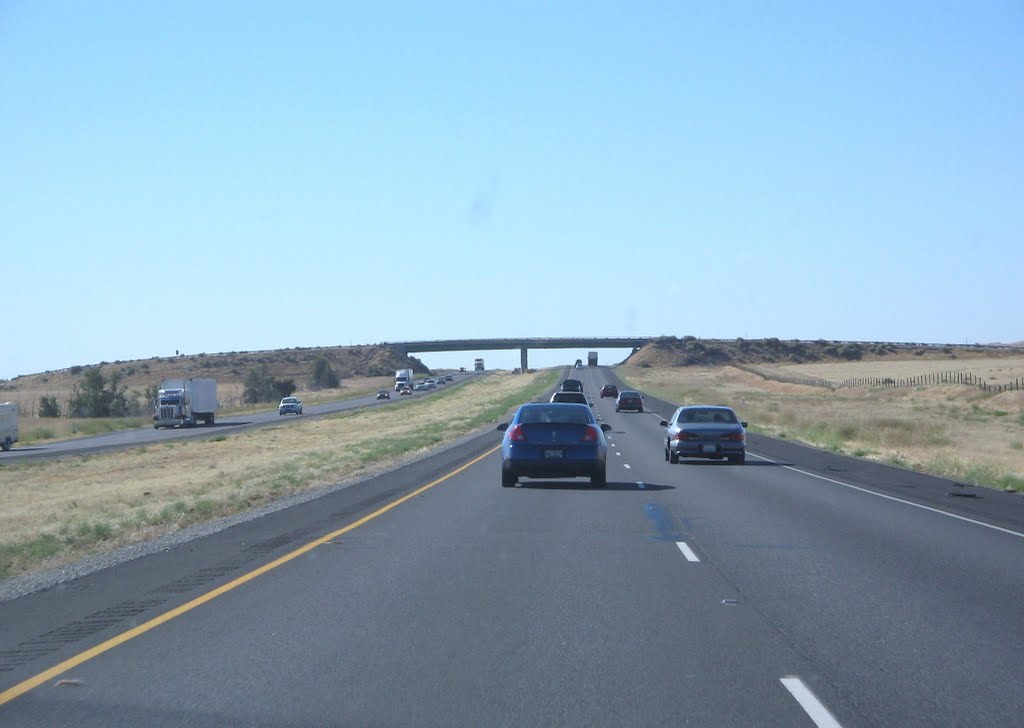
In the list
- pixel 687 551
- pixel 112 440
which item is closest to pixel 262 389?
pixel 112 440

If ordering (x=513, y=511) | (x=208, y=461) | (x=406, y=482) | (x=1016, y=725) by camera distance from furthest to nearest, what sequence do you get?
(x=208, y=461), (x=406, y=482), (x=513, y=511), (x=1016, y=725)

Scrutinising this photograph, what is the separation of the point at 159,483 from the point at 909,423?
35.6 m

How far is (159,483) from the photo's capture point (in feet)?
110

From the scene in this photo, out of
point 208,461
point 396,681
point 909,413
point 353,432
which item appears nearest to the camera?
point 396,681

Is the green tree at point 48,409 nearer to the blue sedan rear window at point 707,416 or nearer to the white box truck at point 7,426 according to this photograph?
the white box truck at point 7,426

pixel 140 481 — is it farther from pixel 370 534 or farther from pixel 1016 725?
pixel 1016 725

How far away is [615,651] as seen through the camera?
340 inches

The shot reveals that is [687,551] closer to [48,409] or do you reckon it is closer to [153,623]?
[153,623]

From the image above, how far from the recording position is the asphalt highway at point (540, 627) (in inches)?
284

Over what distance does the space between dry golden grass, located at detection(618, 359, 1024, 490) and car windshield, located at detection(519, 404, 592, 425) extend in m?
9.25

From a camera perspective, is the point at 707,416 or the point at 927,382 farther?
the point at 927,382

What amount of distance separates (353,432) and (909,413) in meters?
33.7

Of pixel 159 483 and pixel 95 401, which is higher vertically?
pixel 95 401

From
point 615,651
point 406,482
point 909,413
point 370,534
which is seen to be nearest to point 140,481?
point 406,482
